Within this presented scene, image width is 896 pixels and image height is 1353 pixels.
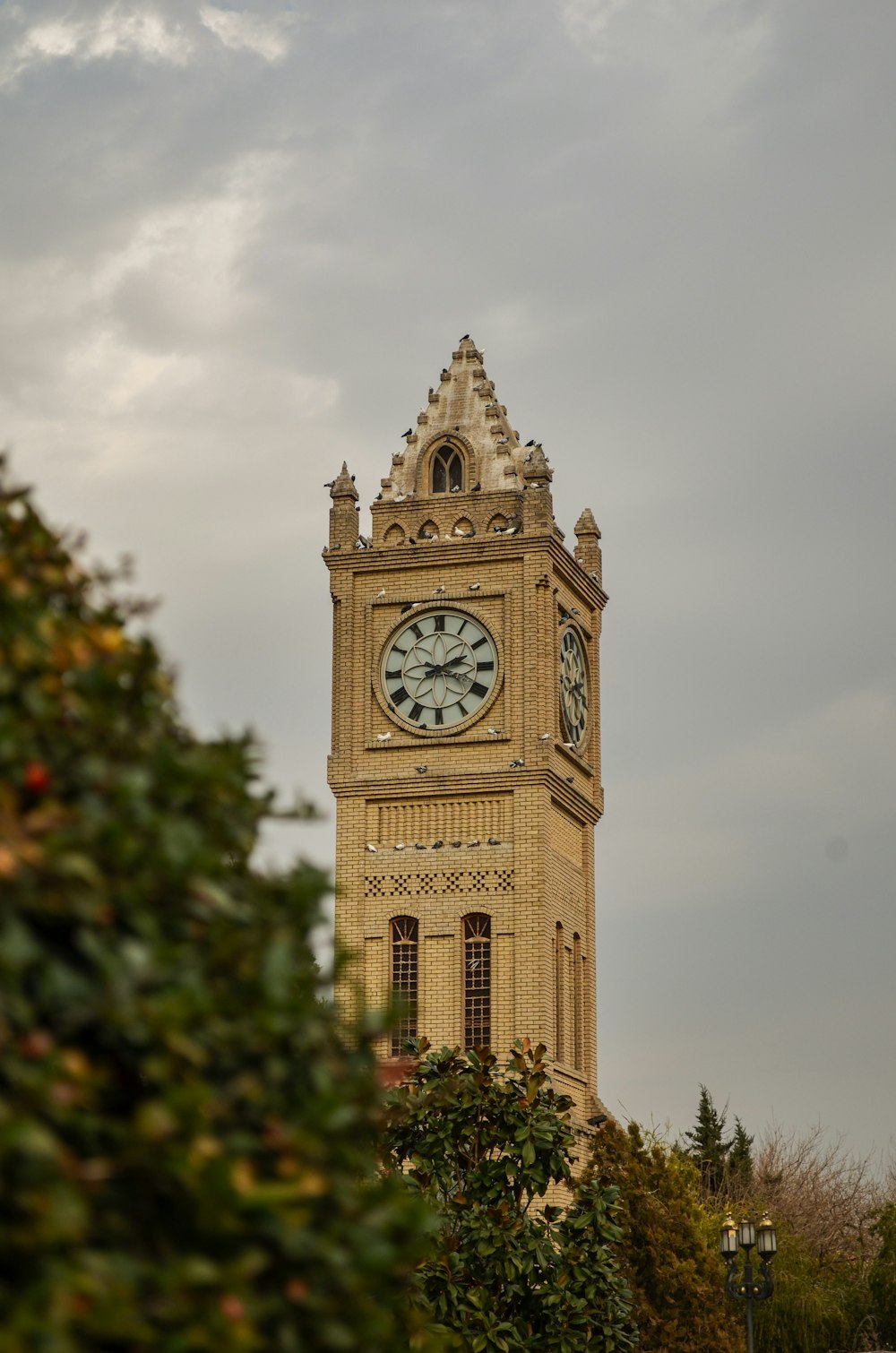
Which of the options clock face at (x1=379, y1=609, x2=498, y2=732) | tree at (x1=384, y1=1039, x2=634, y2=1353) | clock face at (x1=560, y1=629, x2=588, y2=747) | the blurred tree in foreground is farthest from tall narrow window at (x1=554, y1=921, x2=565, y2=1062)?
the blurred tree in foreground

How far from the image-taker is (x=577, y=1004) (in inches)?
1636

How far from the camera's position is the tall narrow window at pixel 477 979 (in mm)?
39156

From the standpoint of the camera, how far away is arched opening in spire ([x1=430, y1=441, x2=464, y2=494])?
42500 mm

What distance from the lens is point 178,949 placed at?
158 inches

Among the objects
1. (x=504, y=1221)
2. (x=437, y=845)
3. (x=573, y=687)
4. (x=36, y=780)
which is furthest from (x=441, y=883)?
(x=36, y=780)

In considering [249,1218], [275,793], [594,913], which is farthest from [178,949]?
[594,913]

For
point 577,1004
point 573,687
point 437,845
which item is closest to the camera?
point 437,845

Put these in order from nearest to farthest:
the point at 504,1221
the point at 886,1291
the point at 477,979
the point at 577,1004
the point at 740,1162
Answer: the point at 504,1221 → the point at 477,979 → the point at 577,1004 → the point at 886,1291 → the point at 740,1162

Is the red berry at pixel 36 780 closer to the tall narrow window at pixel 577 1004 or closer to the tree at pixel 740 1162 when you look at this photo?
the tall narrow window at pixel 577 1004

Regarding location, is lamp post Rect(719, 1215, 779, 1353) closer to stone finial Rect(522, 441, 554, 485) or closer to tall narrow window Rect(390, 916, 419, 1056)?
tall narrow window Rect(390, 916, 419, 1056)

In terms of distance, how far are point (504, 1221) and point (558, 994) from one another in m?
24.4

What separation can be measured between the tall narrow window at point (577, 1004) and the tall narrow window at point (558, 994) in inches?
42.1

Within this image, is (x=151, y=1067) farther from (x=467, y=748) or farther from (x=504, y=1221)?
(x=467, y=748)

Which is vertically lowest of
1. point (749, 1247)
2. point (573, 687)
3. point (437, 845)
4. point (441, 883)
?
point (749, 1247)
